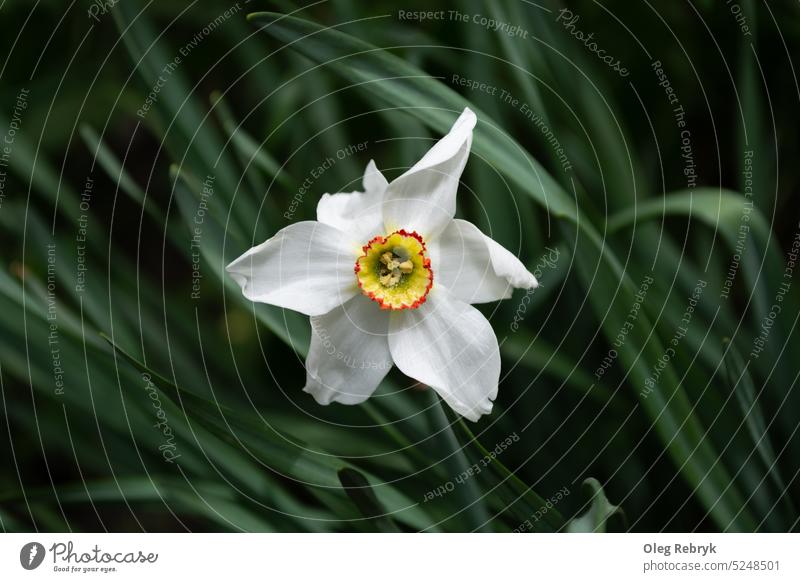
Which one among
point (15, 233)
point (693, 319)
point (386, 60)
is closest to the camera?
point (386, 60)

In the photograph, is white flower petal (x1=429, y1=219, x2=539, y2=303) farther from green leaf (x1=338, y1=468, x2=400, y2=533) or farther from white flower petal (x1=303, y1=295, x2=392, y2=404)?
green leaf (x1=338, y1=468, x2=400, y2=533)

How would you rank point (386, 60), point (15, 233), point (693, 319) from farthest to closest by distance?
1. point (15, 233)
2. point (693, 319)
3. point (386, 60)

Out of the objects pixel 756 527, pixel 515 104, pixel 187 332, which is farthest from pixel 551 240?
pixel 187 332

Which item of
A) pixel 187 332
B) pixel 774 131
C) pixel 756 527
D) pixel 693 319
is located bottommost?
pixel 756 527

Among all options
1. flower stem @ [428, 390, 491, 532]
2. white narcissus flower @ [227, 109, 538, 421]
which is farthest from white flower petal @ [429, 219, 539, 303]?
flower stem @ [428, 390, 491, 532]

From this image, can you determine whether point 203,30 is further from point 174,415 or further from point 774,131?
point 774,131

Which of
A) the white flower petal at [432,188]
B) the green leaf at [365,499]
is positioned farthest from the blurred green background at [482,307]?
the white flower petal at [432,188]
